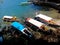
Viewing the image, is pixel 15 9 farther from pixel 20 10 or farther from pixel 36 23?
pixel 36 23

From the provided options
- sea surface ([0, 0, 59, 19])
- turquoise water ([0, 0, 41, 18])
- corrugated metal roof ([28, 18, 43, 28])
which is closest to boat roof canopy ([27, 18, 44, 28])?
corrugated metal roof ([28, 18, 43, 28])

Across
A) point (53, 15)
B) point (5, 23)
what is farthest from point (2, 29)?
point (53, 15)

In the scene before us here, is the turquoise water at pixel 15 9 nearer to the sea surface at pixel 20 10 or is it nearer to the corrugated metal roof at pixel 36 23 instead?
the sea surface at pixel 20 10

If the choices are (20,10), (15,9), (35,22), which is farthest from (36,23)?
(15,9)

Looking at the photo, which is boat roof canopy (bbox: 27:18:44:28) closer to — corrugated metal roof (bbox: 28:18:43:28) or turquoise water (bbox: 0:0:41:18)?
corrugated metal roof (bbox: 28:18:43:28)

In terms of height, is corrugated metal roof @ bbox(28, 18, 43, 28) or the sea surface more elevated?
corrugated metal roof @ bbox(28, 18, 43, 28)

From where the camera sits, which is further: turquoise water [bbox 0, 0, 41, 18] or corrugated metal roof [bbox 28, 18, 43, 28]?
turquoise water [bbox 0, 0, 41, 18]

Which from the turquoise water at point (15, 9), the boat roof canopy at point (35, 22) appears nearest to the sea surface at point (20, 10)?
the turquoise water at point (15, 9)

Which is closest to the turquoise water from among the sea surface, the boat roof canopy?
the sea surface
